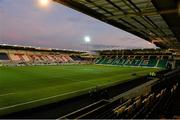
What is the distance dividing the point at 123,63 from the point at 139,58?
7.55m

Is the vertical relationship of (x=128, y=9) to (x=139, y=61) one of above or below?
above

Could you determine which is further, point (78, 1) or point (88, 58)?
point (88, 58)

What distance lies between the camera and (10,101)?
38.8 feet

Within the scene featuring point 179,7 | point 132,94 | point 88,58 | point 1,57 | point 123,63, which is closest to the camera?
point 179,7

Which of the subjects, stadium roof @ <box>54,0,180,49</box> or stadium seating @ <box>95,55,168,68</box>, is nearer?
stadium roof @ <box>54,0,180,49</box>

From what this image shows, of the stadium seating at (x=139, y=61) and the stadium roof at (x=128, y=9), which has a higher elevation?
the stadium roof at (x=128, y=9)

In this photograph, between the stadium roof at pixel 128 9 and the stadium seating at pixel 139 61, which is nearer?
the stadium roof at pixel 128 9

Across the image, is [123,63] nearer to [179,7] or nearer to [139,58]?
[139,58]

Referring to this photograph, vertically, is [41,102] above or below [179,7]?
below


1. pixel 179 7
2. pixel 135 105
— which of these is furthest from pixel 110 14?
pixel 135 105

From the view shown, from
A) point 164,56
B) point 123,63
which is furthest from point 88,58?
point 164,56

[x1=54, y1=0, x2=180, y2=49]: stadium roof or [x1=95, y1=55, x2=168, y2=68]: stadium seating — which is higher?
[x1=54, y1=0, x2=180, y2=49]: stadium roof

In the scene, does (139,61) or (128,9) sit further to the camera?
(139,61)

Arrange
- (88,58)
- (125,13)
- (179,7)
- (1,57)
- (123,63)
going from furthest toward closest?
(88,58) < (123,63) < (1,57) < (125,13) < (179,7)
